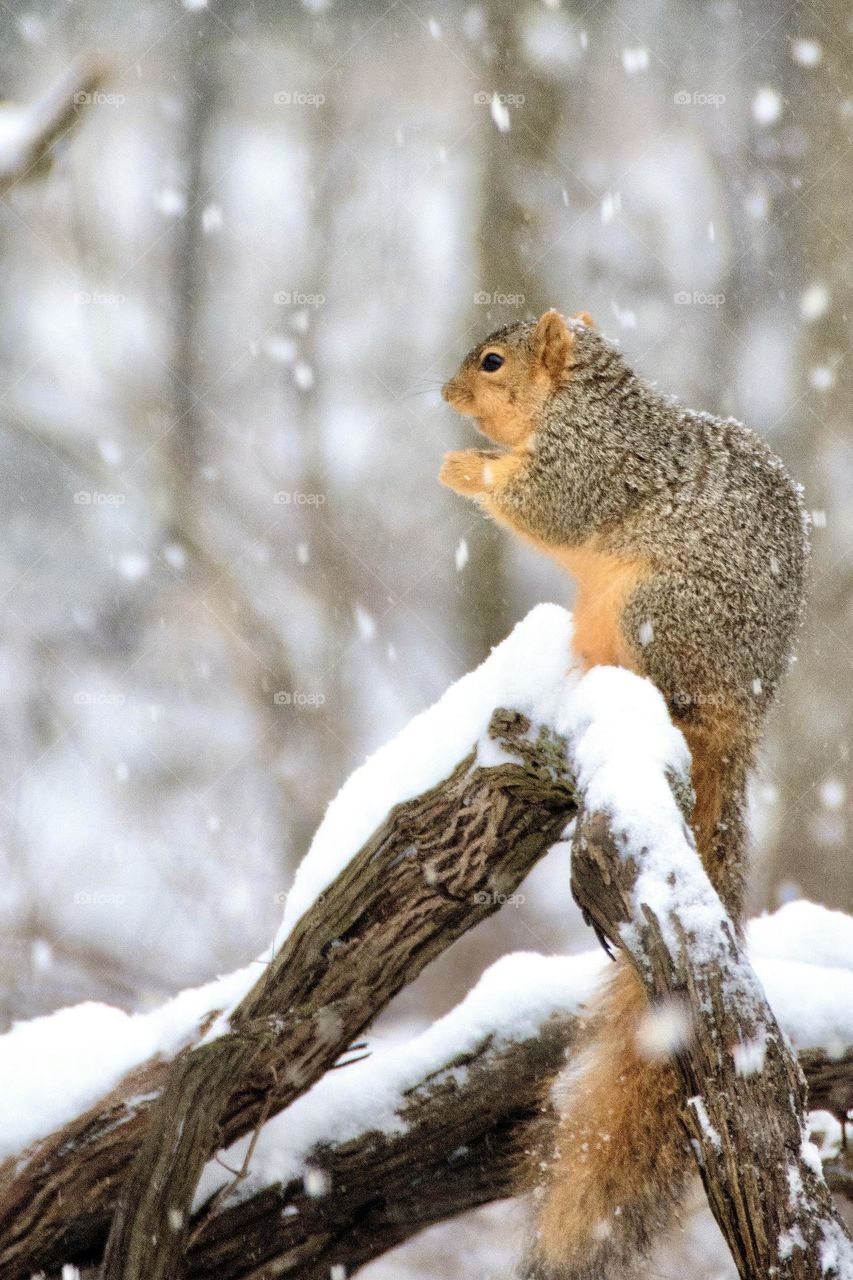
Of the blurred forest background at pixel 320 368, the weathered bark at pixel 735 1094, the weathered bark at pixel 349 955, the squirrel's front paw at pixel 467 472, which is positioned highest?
the blurred forest background at pixel 320 368

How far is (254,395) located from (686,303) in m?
2.19

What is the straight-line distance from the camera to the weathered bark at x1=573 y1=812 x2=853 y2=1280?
1.74 metres

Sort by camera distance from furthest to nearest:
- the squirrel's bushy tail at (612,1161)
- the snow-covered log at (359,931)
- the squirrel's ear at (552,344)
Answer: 1. the squirrel's ear at (552,344)
2. the snow-covered log at (359,931)
3. the squirrel's bushy tail at (612,1161)

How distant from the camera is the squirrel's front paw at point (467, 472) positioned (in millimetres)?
3227

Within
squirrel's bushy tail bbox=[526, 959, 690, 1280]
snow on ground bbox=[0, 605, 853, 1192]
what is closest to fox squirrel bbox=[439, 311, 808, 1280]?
squirrel's bushy tail bbox=[526, 959, 690, 1280]

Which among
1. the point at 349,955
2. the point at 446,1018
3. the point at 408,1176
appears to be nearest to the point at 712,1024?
the point at 349,955

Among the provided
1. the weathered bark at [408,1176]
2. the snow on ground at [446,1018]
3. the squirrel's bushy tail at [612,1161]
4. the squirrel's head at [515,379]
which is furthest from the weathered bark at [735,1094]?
the squirrel's head at [515,379]

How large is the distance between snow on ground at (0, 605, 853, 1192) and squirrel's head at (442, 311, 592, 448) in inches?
26.1

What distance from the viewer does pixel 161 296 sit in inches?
266

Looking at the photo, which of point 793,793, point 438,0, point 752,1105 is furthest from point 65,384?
point 752,1105

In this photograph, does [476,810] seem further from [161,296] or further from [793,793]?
[161,296]

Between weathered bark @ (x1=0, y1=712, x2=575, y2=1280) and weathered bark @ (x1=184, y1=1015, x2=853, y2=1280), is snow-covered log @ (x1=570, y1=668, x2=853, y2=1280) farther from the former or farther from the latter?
A: weathered bark @ (x1=184, y1=1015, x2=853, y2=1280)

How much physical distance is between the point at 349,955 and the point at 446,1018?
63cm

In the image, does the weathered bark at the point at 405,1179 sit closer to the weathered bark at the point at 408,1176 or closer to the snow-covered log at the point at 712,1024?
the weathered bark at the point at 408,1176
